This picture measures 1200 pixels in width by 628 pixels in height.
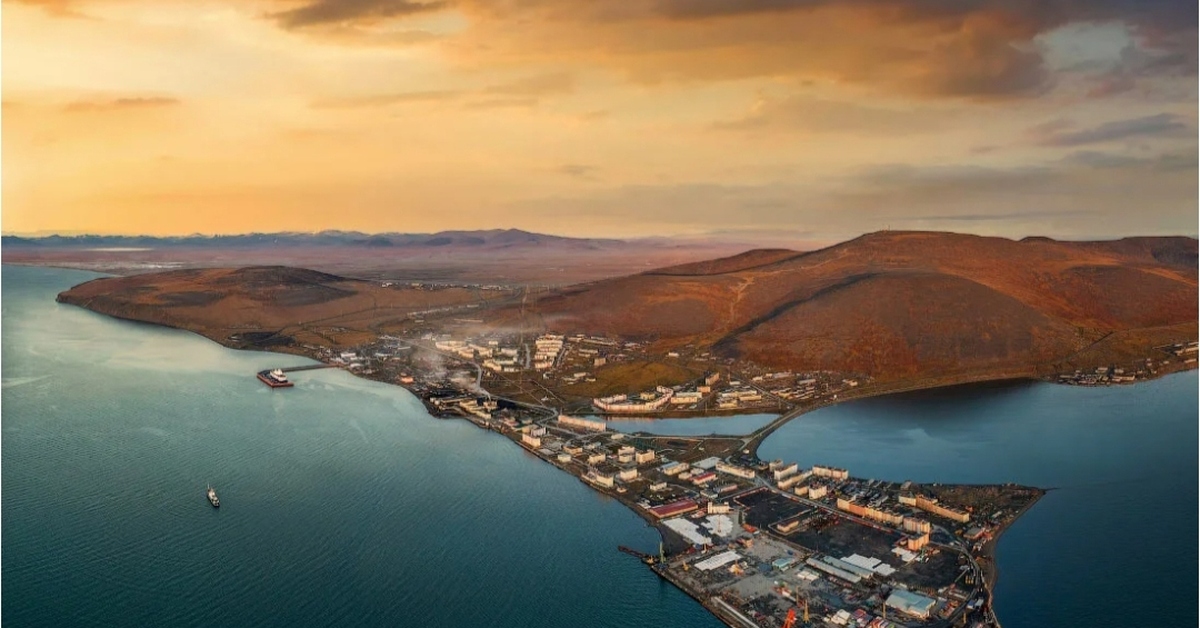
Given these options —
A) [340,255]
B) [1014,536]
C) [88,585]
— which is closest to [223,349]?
[88,585]

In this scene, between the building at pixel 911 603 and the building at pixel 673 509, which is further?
the building at pixel 673 509

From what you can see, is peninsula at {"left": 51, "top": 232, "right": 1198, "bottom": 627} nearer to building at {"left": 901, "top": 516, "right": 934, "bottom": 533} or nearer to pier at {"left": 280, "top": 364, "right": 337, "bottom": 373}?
building at {"left": 901, "top": 516, "right": 934, "bottom": 533}

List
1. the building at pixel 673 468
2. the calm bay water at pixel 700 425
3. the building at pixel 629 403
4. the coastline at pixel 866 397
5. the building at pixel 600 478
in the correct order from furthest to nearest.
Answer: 1. the building at pixel 629 403
2. the calm bay water at pixel 700 425
3. the building at pixel 673 468
4. the building at pixel 600 478
5. the coastline at pixel 866 397

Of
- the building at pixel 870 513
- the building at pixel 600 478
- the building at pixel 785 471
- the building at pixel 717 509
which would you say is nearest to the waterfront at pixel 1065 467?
the building at pixel 785 471

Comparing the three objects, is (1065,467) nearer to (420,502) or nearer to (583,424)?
(583,424)

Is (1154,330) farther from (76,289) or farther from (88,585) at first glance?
(76,289)

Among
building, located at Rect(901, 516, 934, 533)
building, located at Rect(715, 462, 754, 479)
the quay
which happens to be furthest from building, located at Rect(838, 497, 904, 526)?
the quay

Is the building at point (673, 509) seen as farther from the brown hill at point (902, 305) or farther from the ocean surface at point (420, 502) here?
the brown hill at point (902, 305)

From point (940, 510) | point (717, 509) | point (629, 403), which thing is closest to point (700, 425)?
point (629, 403)
